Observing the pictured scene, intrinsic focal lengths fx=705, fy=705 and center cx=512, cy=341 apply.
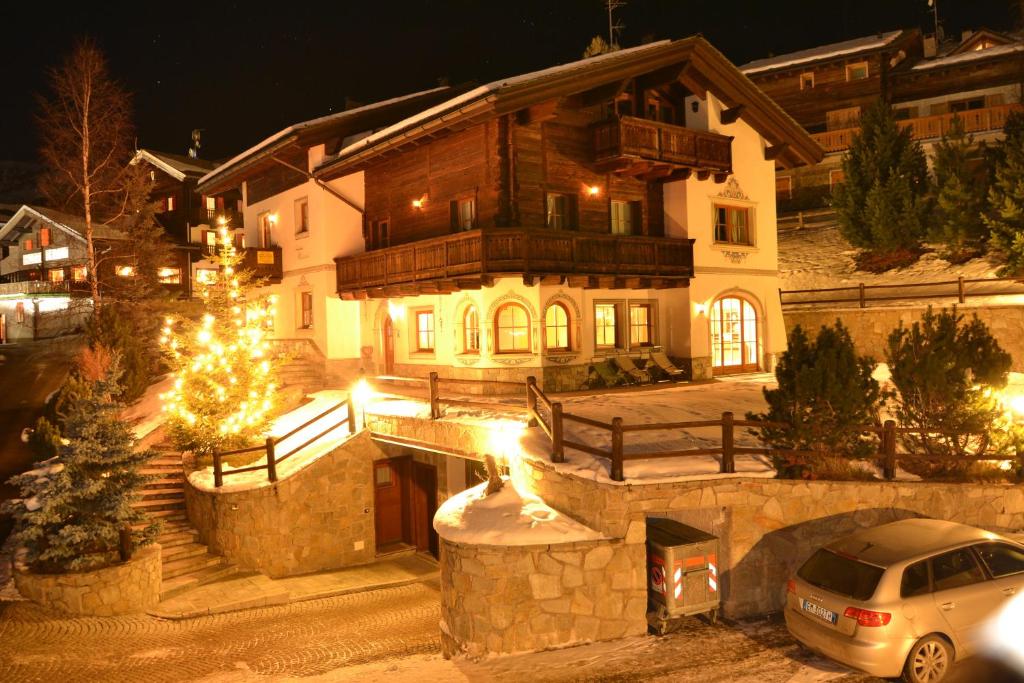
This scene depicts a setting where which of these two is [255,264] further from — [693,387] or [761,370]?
[761,370]

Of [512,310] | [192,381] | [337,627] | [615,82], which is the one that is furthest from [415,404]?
[615,82]

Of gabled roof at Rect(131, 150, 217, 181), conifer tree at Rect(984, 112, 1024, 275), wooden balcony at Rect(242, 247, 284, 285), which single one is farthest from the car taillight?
gabled roof at Rect(131, 150, 217, 181)

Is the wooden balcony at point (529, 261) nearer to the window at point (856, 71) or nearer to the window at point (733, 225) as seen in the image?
the window at point (733, 225)

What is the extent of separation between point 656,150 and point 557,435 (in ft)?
38.7

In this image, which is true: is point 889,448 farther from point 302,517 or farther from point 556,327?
point 302,517

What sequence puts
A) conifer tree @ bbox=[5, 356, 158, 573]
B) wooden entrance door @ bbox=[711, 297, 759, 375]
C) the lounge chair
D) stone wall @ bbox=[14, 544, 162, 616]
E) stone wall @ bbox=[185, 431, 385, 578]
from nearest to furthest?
stone wall @ bbox=[14, 544, 162, 616], conifer tree @ bbox=[5, 356, 158, 573], stone wall @ bbox=[185, 431, 385, 578], the lounge chair, wooden entrance door @ bbox=[711, 297, 759, 375]

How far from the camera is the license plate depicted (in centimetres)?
880

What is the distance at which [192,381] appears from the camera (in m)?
19.5

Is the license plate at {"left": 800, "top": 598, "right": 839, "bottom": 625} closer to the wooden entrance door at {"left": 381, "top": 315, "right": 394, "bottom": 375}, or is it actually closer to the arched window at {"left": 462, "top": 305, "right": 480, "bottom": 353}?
the arched window at {"left": 462, "top": 305, "right": 480, "bottom": 353}

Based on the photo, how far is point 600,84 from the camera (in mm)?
20531

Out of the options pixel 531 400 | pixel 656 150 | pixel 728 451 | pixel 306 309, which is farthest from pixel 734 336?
pixel 306 309

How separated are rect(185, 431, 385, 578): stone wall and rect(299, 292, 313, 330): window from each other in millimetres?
10239

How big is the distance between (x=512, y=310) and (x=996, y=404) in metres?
12.0

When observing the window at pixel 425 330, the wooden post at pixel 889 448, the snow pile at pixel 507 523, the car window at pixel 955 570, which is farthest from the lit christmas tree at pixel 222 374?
the car window at pixel 955 570
